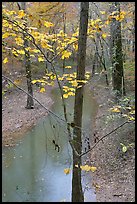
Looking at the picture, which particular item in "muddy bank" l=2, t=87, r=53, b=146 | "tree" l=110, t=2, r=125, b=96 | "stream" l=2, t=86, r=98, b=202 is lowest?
"stream" l=2, t=86, r=98, b=202

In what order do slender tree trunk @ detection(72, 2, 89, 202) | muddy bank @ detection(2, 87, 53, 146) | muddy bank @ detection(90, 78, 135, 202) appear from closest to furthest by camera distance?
slender tree trunk @ detection(72, 2, 89, 202)
muddy bank @ detection(90, 78, 135, 202)
muddy bank @ detection(2, 87, 53, 146)

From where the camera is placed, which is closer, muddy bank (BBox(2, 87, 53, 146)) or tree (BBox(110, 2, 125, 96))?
tree (BBox(110, 2, 125, 96))

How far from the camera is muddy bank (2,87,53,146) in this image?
13.9m

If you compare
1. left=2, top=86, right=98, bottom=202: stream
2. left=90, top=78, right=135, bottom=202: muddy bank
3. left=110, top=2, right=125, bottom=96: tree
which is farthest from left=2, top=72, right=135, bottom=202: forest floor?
left=110, top=2, right=125, bottom=96: tree

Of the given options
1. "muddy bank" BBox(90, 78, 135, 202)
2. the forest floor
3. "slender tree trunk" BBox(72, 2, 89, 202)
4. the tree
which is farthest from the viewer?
the tree

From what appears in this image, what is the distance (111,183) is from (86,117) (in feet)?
24.3

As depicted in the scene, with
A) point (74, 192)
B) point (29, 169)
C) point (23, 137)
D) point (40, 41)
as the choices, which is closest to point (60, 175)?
point (29, 169)

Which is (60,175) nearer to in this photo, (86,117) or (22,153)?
(22,153)

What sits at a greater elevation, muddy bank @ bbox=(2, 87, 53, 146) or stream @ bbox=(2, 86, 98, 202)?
muddy bank @ bbox=(2, 87, 53, 146)

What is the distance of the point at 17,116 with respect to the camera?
16.5m

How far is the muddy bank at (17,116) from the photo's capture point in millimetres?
13914

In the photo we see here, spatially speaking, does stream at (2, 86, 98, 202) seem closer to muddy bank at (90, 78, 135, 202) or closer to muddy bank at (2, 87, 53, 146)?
muddy bank at (90, 78, 135, 202)

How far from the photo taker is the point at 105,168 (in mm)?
9641

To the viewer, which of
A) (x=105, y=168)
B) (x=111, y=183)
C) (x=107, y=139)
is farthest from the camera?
(x=107, y=139)
